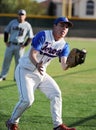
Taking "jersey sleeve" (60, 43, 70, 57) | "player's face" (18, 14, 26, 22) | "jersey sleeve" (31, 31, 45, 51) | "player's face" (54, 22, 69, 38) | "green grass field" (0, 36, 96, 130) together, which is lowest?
"green grass field" (0, 36, 96, 130)

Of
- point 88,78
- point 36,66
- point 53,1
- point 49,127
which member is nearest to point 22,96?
point 36,66

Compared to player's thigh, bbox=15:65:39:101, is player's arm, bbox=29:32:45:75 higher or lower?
higher

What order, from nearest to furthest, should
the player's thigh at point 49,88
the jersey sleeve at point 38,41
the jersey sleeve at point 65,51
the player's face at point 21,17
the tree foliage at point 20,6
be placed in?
the jersey sleeve at point 38,41, the player's thigh at point 49,88, the jersey sleeve at point 65,51, the player's face at point 21,17, the tree foliage at point 20,6

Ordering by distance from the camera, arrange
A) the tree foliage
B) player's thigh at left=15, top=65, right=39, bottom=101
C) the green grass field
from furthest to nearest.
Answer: the tree foliage → the green grass field → player's thigh at left=15, top=65, right=39, bottom=101

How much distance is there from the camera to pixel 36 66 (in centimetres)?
632

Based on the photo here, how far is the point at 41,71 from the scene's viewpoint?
6.42 m

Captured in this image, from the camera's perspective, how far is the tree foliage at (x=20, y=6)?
A: 58750 mm

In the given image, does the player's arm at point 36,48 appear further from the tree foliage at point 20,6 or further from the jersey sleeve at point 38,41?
the tree foliage at point 20,6

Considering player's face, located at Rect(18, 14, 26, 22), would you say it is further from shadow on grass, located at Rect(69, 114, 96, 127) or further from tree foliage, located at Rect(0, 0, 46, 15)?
tree foliage, located at Rect(0, 0, 46, 15)

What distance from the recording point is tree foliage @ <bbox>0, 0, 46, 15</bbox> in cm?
5875

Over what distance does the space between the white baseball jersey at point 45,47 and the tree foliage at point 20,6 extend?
5233 centimetres

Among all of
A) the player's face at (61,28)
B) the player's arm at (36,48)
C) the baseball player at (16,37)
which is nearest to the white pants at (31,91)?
the player's arm at (36,48)

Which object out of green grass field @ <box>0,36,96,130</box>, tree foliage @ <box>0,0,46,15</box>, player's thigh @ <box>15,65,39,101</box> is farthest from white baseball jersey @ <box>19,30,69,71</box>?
tree foliage @ <box>0,0,46,15</box>

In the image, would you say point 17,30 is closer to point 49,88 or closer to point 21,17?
point 21,17
